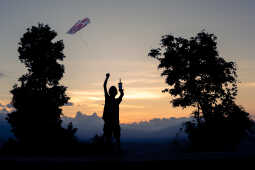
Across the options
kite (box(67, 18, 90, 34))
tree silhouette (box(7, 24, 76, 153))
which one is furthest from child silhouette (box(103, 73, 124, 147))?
tree silhouette (box(7, 24, 76, 153))

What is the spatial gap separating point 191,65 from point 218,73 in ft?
8.32

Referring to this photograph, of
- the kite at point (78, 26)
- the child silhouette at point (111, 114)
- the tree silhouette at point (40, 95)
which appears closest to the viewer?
the child silhouette at point (111, 114)

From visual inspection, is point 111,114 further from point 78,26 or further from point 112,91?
point 78,26

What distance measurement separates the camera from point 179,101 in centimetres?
2647

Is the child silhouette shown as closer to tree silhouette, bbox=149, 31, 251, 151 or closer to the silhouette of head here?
the silhouette of head

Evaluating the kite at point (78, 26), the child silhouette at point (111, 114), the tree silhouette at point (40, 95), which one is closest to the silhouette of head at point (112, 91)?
the child silhouette at point (111, 114)

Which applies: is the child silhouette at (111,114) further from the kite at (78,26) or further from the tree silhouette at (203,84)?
the tree silhouette at (203,84)

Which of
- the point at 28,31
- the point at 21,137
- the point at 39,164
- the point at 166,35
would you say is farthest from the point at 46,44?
the point at 39,164

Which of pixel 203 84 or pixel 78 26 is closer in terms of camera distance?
pixel 78 26

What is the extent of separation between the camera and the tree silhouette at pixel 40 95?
79.0ft

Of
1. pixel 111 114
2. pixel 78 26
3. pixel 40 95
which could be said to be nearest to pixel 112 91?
pixel 111 114

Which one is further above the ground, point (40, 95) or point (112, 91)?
point (40, 95)

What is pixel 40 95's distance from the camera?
25.6 meters

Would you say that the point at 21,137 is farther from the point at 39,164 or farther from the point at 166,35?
the point at 39,164
